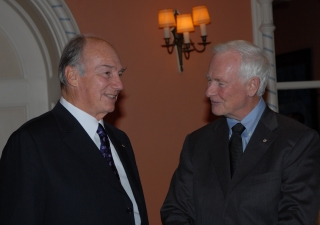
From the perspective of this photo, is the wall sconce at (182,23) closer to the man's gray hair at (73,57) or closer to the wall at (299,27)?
the wall at (299,27)

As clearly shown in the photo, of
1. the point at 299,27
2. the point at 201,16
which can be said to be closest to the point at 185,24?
the point at 201,16

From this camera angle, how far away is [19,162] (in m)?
2.13

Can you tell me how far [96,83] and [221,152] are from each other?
65 cm

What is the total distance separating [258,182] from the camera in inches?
93.3

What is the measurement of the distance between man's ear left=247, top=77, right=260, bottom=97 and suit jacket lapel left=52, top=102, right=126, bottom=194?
0.73 metres

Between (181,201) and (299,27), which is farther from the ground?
(299,27)

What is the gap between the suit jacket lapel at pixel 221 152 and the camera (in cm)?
245

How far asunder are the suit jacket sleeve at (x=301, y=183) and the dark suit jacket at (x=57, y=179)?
648 millimetres

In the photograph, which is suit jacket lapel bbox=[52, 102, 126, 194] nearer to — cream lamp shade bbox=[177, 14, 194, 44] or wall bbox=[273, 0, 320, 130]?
cream lamp shade bbox=[177, 14, 194, 44]

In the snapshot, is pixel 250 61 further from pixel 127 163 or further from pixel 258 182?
pixel 127 163

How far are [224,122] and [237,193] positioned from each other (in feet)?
1.39

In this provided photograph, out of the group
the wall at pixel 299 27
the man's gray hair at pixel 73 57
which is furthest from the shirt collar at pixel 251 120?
the wall at pixel 299 27

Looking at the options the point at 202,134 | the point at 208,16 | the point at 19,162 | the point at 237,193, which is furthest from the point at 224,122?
the point at 208,16

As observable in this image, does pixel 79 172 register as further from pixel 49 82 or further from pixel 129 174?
pixel 49 82
